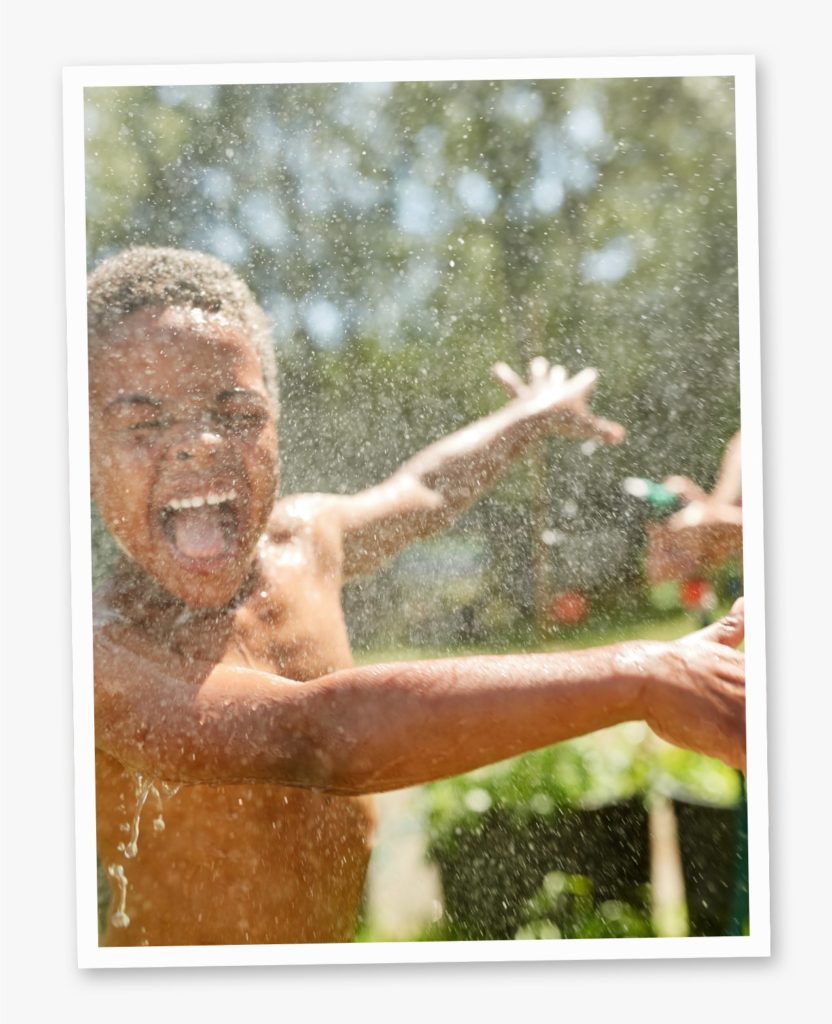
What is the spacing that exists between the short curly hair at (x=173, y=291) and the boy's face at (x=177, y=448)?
3 centimetres

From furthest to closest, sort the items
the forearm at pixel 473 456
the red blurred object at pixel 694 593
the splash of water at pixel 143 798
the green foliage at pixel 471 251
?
the forearm at pixel 473 456 → the red blurred object at pixel 694 593 → the green foliage at pixel 471 251 → the splash of water at pixel 143 798

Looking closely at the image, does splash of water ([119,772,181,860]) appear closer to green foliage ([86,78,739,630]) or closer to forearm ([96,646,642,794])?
forearm ([96,646,642,794])

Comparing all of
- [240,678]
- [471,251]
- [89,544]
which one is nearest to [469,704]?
[240,678]

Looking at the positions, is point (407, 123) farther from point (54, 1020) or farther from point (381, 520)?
point (54, 1020)

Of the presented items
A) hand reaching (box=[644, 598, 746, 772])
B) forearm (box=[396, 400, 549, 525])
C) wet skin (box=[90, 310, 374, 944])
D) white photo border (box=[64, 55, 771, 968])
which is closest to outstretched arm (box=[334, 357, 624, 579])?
forearm (box=[396, 400, 549, 525])

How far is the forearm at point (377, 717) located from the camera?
146 centimetres

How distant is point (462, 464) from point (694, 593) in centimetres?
55

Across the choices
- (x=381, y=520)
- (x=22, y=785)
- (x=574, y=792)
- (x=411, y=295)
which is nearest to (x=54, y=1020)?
(x=22, y=785)

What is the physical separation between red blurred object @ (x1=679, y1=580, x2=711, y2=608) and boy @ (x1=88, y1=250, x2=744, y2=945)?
351 millimetres

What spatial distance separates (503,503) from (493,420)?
189 millimetres

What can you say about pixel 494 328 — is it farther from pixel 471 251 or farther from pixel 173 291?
pixel 173 291

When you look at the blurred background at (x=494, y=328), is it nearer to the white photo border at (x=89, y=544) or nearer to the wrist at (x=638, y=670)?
the white photo border at (x=89, y=544)

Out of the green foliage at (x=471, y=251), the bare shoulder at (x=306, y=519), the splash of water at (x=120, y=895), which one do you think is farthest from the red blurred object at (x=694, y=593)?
the splash of water at (x=120, y=895)

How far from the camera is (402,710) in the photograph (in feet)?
4.80
